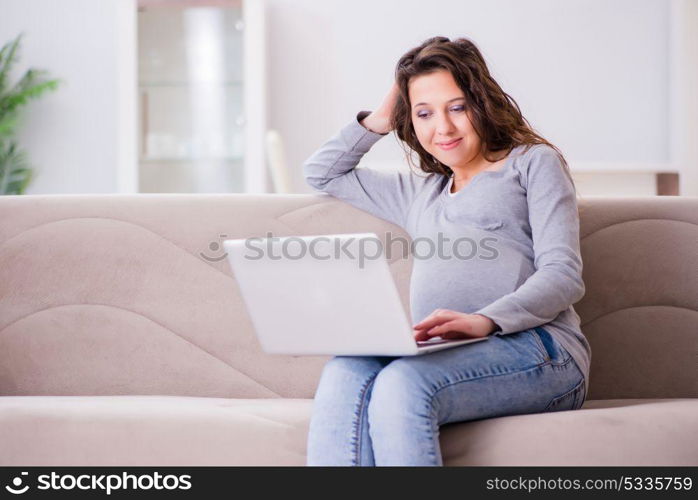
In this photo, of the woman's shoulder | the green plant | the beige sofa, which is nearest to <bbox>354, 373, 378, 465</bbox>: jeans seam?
the beige sofa

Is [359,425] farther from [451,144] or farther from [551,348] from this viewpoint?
[451,144]

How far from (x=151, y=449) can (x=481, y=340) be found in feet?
1.88

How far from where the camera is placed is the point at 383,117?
1.83 m

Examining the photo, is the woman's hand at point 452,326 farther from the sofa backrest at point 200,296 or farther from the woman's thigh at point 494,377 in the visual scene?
the sofa backrest at point 200,296

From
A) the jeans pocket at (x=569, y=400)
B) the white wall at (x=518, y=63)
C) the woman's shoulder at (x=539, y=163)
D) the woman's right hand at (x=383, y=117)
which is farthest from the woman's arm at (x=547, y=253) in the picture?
the white wall at (x=518, y=63)

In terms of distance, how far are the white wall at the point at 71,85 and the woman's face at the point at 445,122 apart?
3.10 meters

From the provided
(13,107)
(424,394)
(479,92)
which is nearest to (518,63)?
(13,107)

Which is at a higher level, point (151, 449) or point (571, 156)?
point (571, 156)

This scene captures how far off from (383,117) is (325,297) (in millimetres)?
665

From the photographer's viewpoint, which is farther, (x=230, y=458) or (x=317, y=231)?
(x=317, y=231)

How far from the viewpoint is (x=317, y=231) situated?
183cm

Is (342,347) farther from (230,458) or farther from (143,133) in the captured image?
(143,133)

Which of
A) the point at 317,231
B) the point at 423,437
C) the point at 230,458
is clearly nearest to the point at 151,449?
the point at 230,458

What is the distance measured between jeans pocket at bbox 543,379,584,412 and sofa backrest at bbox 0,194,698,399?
0.32 metres
